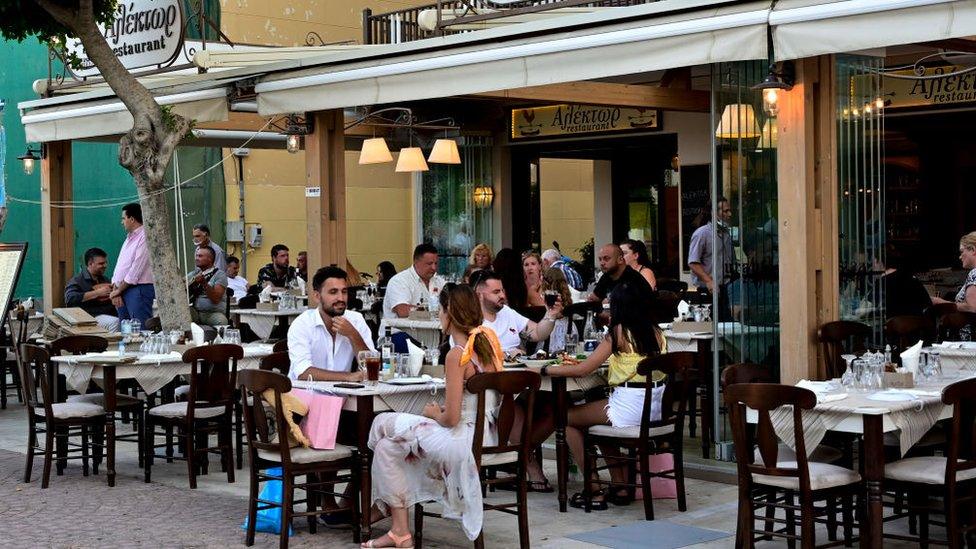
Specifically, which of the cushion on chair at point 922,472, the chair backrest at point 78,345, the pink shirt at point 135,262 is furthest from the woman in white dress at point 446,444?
the pink shirt at point 135,262

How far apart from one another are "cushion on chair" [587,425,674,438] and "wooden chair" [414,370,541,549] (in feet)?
2.89

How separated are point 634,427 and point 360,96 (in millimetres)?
3362

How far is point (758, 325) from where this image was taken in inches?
372

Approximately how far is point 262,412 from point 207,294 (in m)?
7.65

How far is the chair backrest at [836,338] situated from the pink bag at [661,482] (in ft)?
3.63

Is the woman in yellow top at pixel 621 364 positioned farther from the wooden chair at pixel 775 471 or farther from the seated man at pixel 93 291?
the seated man at pixel 93 291

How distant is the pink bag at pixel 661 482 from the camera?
8648mm

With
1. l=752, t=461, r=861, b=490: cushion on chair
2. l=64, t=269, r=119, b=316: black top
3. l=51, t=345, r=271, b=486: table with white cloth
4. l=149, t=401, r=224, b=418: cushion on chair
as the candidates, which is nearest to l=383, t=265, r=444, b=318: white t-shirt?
l=64, t=269, r=119, b=316: black top

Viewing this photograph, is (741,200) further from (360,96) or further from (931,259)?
(931,259)

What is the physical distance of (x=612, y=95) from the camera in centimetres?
1267

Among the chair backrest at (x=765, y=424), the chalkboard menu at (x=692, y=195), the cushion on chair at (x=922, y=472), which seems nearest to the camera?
the chair backrest at (x=765, y=424)

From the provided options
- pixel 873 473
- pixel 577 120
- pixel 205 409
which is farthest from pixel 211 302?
pixel 873 473

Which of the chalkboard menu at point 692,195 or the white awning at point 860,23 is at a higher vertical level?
the white awning at point 860,23

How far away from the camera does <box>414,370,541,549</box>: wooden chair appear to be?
711 cm
